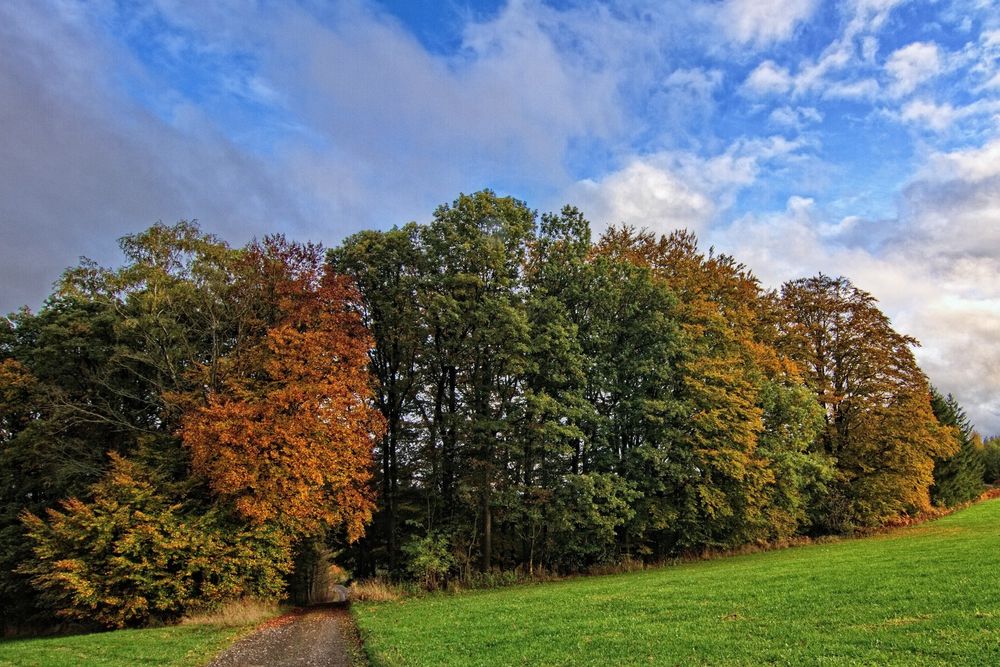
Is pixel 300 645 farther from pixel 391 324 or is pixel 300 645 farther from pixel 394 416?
pixel 391 324

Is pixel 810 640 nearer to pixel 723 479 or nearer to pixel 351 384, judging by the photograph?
pixel 351 384

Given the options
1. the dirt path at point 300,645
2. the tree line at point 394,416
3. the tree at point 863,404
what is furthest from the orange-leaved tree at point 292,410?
the tree at point 863,404

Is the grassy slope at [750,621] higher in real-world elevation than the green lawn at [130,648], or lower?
higher

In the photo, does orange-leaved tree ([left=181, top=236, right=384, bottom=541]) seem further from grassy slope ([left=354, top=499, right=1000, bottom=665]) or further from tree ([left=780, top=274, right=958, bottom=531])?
tree ([left=780, top=274, right=958, bottom=531])

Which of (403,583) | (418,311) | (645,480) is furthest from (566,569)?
(418,311)

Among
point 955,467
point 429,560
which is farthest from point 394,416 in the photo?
point 955,467

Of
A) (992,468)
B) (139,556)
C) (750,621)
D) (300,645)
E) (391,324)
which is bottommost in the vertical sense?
(300,645)

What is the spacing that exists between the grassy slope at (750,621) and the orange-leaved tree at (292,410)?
22.7 feet

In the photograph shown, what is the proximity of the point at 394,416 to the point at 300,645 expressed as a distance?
1734 cm

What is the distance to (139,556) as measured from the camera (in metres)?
22.8

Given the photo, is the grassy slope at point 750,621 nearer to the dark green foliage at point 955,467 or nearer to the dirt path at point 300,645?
the dirt path at point 300,645

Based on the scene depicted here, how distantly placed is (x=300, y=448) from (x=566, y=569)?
669 inches

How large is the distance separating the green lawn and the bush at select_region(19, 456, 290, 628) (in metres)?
2.00

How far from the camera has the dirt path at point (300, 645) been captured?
14650 mm
